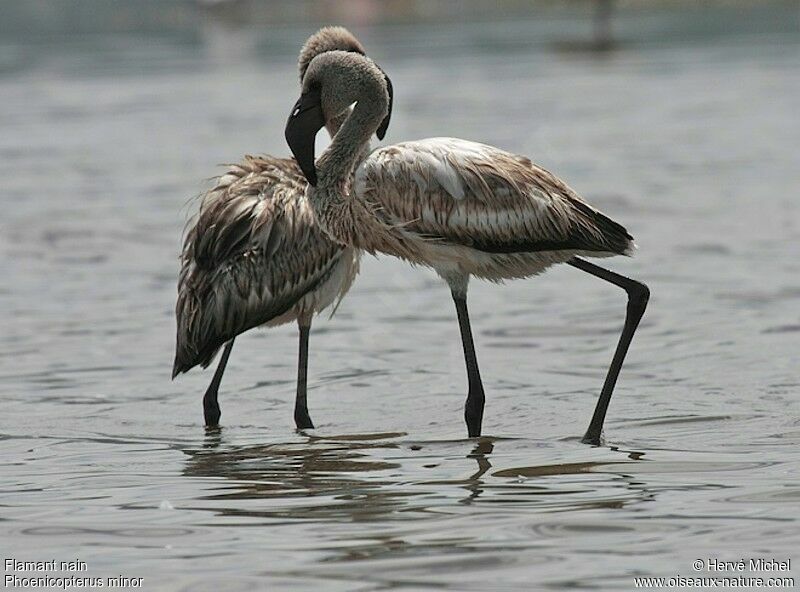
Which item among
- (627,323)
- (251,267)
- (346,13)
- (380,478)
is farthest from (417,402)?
(346,13)

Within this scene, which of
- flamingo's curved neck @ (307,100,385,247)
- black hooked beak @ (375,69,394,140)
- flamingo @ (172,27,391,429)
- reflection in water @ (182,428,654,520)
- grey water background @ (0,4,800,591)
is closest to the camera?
grey water background @ (0,4,800,591)

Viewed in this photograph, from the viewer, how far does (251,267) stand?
8625 millimetres

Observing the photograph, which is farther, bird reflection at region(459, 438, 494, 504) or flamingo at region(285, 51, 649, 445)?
flamingo at region(285, 51, 649, 445)

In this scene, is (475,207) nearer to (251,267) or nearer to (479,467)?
(479,467)

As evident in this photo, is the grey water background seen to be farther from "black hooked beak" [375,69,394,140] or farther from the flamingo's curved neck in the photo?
"black hooked beak" [375,69,394,140]

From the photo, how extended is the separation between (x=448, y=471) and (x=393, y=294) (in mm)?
5221

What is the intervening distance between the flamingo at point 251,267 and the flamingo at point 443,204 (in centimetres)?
50

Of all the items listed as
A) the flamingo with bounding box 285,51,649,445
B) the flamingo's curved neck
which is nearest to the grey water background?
the flamingo with bounding box 285,51,649,445

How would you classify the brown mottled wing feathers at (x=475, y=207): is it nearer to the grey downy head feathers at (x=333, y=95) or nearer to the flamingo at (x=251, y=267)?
the grey downy head feathers at (x=333, y=95)

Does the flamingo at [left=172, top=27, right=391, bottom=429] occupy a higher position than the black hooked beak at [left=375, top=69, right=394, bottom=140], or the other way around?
the black hooked beak at [left=375, top=69, right=394, bottom=140]

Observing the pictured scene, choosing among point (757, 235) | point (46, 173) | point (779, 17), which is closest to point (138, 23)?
point (779, 17)


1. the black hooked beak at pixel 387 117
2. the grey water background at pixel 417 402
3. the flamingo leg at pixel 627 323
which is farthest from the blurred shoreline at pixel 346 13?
the flamingo leg at pixel 627 323

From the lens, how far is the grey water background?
588 cm

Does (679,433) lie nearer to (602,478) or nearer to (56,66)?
(602,478)
